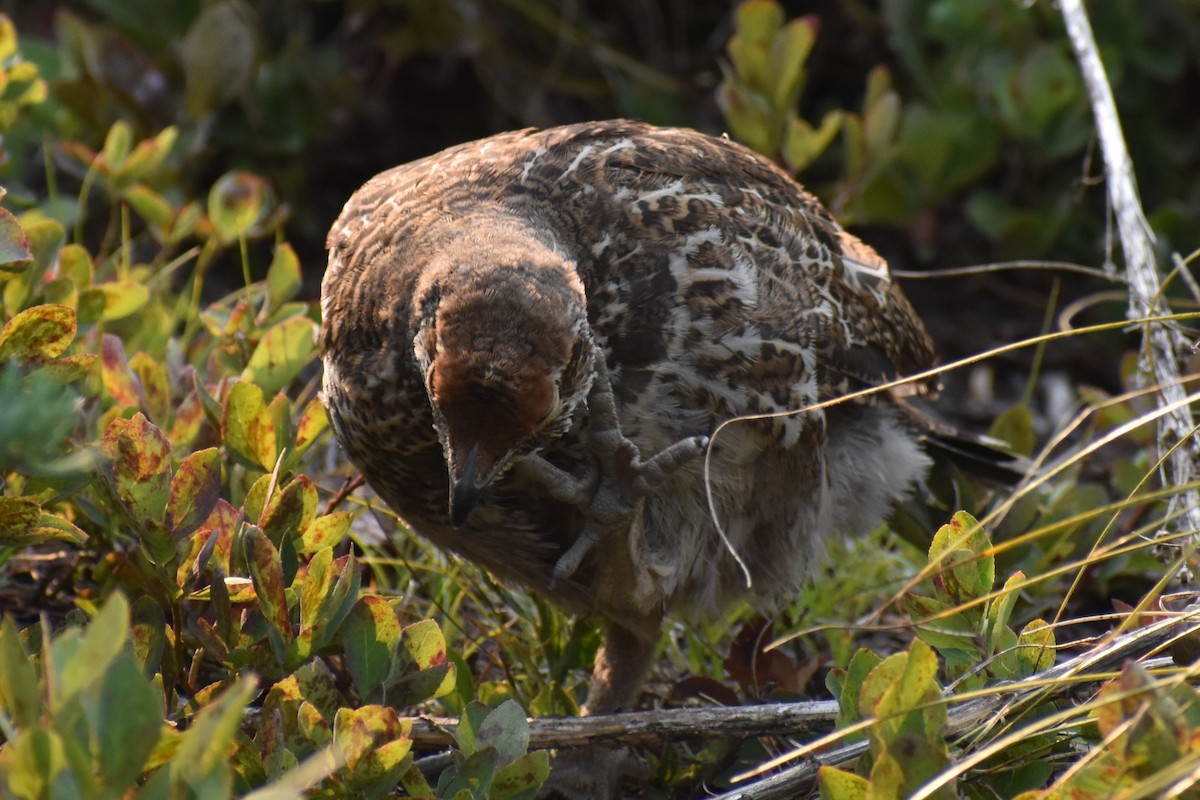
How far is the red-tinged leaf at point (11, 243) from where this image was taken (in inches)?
114

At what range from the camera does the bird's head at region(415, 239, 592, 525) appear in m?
2.74

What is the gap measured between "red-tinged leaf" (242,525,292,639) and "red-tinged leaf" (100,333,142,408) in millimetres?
997

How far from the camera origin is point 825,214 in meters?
4.23

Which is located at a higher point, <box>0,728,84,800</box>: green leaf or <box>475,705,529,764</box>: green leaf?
<box>0,728,84,800</box>: green leaf

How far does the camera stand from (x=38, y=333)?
2.73 meters

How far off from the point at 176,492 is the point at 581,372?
A: 89 centimetres

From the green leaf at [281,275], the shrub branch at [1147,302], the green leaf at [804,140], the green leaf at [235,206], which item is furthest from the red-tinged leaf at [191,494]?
the green leaf at [804,140]

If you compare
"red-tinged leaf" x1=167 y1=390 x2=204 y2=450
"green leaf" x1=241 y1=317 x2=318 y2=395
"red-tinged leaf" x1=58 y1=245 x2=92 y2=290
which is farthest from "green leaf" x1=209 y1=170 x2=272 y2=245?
"red-tinged leaf" x1=167 y1=390 x2=204 y2=450

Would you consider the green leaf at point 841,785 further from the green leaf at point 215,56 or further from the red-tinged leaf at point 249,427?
the green leaf at point 215,56

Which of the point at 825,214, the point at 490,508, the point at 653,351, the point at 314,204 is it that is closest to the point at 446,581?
the point at 490,508

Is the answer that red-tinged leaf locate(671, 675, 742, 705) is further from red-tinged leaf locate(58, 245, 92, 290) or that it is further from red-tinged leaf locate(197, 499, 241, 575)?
red-tinged leaf locate(58, 245, 92, 290)

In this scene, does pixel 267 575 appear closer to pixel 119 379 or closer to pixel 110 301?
pixel 119 379

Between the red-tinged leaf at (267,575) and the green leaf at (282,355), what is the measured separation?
1019 millimetres

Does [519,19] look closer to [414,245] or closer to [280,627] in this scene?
[414,245]
